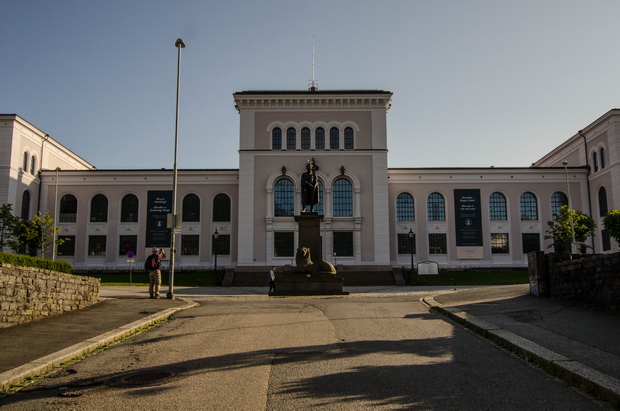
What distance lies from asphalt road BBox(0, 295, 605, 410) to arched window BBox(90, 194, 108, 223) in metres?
43.4

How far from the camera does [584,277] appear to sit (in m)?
14.7

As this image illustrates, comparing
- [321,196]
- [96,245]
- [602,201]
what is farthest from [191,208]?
[602,201]

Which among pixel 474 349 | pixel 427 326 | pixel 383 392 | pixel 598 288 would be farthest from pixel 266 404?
pixel 598 288

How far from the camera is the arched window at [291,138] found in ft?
163

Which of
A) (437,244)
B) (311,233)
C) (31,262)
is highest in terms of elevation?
(437,244)

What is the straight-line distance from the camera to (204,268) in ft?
165

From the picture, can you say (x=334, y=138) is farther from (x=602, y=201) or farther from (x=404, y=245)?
(x=602, y=201)

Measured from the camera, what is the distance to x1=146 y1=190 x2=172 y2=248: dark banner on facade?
5084 centimetres

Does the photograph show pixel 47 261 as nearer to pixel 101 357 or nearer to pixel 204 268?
pixel 101 357

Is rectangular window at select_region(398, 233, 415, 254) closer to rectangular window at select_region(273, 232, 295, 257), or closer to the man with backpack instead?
rectangular window at select_region(273, 232, 295, 257)

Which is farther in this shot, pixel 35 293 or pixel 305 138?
pixel 305 138

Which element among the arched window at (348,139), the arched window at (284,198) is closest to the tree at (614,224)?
the arched window at (348,139)

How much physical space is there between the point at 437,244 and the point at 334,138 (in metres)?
13.6

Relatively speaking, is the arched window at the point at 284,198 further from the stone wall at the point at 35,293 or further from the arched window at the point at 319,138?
the stone wall at the point at 35,293
